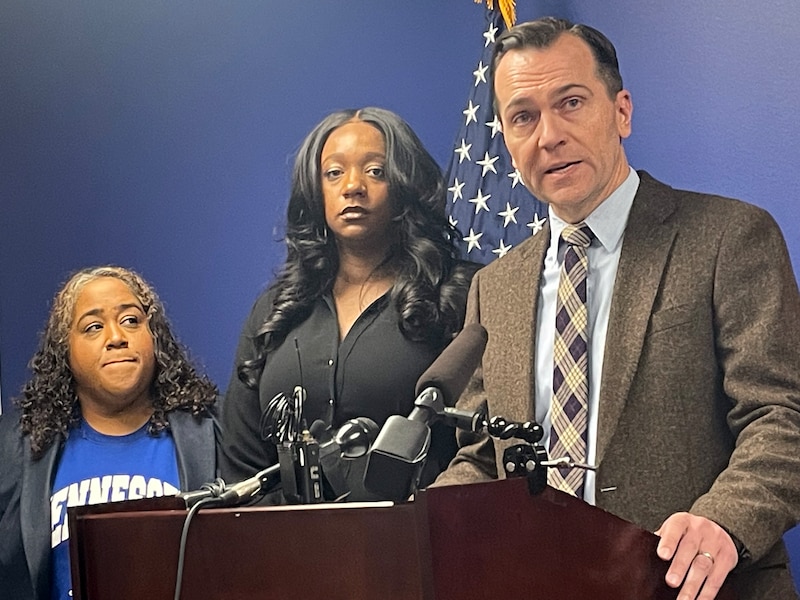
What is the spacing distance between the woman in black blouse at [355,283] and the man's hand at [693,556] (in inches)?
42.0

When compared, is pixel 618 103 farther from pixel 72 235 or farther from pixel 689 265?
pixel 72 235

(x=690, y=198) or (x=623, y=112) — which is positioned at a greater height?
(x=623, y=112)

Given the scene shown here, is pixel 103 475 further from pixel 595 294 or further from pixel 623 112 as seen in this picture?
pixel 623 112

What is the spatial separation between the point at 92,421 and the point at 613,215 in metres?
1.59

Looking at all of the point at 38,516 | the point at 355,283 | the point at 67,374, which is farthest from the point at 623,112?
the point at 38,516

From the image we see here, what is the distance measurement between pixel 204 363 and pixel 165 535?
1.37 m

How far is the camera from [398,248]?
259cm

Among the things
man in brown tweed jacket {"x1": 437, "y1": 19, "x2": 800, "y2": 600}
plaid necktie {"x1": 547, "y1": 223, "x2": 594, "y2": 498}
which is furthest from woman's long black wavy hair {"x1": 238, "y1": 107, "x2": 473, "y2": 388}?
plaid necktie {"x1": 547, "y1": 223, "x2": 594, "y2": 498}

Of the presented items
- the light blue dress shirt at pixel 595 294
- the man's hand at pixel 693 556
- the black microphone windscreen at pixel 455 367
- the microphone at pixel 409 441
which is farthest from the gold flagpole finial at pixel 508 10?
the man's hand at pixel 693 556

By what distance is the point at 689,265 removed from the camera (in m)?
1.94

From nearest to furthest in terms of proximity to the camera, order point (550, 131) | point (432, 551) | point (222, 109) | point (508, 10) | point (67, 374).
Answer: point (432, 551)
point (550, 131)
point (508, 10)
point (222, 109)
point (67, 374)

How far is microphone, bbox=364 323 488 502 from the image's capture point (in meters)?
1.31

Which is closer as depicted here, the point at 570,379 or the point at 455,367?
the point at 455,367

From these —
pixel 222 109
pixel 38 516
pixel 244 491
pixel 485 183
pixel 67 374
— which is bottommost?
pixel 38 516
